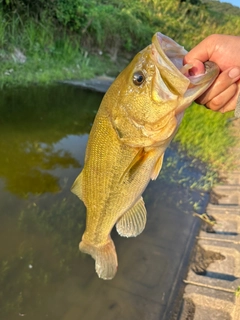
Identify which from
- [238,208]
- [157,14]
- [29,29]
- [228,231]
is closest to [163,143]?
[228,231]

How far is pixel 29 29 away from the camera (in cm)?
924

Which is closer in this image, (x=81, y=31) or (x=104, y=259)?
(x=104, y=259)

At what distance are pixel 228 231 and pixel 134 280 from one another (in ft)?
4.64

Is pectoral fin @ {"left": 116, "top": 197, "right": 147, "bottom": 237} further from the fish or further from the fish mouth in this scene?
the fish mouth

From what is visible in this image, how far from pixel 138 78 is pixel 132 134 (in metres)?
0.27

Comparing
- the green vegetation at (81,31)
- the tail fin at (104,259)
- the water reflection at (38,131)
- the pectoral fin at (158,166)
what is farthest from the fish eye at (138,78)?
the green vegetation at (81,31)

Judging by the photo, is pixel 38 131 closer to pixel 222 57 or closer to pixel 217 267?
pixel 217 267

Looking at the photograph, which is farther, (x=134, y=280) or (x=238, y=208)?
(x=238, y=208)

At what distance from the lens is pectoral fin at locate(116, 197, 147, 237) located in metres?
2.02

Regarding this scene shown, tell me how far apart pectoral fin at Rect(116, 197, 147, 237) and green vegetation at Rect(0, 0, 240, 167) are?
380 centimetres

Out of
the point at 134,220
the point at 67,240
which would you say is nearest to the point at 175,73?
the point at 134,220

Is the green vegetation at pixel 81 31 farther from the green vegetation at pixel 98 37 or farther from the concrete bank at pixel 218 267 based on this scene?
the concrete bank at pixel 218 267

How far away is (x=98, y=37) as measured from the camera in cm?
1142

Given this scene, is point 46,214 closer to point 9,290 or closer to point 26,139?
point 9,290
